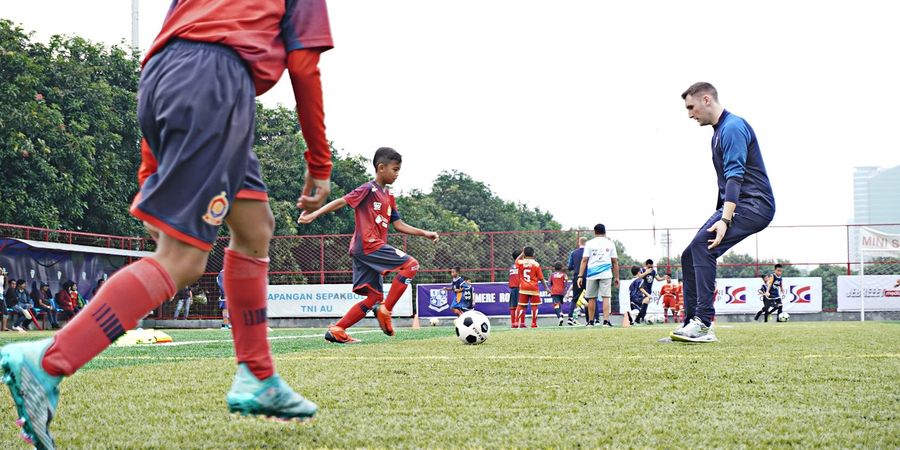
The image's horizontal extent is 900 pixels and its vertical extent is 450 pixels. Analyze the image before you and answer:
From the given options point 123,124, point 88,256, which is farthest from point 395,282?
point 123,124

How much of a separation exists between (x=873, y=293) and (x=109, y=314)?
1048 inches

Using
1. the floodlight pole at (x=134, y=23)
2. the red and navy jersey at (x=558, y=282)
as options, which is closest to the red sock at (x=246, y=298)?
the red and navy jersey at (x=558, y=282)

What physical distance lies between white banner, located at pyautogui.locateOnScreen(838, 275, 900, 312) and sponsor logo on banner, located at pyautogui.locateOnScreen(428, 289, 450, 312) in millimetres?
11930

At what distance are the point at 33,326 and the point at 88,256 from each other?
401 centimetres

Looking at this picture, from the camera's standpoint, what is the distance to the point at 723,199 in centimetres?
735

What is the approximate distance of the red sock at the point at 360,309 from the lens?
8859mm

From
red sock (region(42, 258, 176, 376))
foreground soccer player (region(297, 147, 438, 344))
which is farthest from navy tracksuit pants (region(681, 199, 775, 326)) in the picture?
red sock (region(42, 258, 176, 376))

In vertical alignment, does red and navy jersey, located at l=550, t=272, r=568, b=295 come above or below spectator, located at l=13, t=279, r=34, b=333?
above

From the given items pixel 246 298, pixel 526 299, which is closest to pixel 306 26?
pixel 246 298

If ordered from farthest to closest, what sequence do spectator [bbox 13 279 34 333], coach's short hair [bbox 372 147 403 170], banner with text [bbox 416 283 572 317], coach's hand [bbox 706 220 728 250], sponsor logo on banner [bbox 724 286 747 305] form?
1. banner with text [bbox 416 283 572 317]
2. sponsor logo on banner [bbox 724 286 747 305]
3. spectator [bbox 13 279 34 333]
4. coach's short hair [bbox 372 147 403 170]
5. coach's hand [bbox 706 220 728 250]

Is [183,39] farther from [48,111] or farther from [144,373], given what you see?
[48,111]

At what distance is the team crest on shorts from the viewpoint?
2.42m

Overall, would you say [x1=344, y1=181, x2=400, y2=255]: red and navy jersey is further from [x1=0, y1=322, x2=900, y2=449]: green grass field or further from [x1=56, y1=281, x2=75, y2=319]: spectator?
[x1=56, y1=281, x2=75, y2=319]: spectator

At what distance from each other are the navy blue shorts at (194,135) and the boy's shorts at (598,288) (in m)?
14.6
